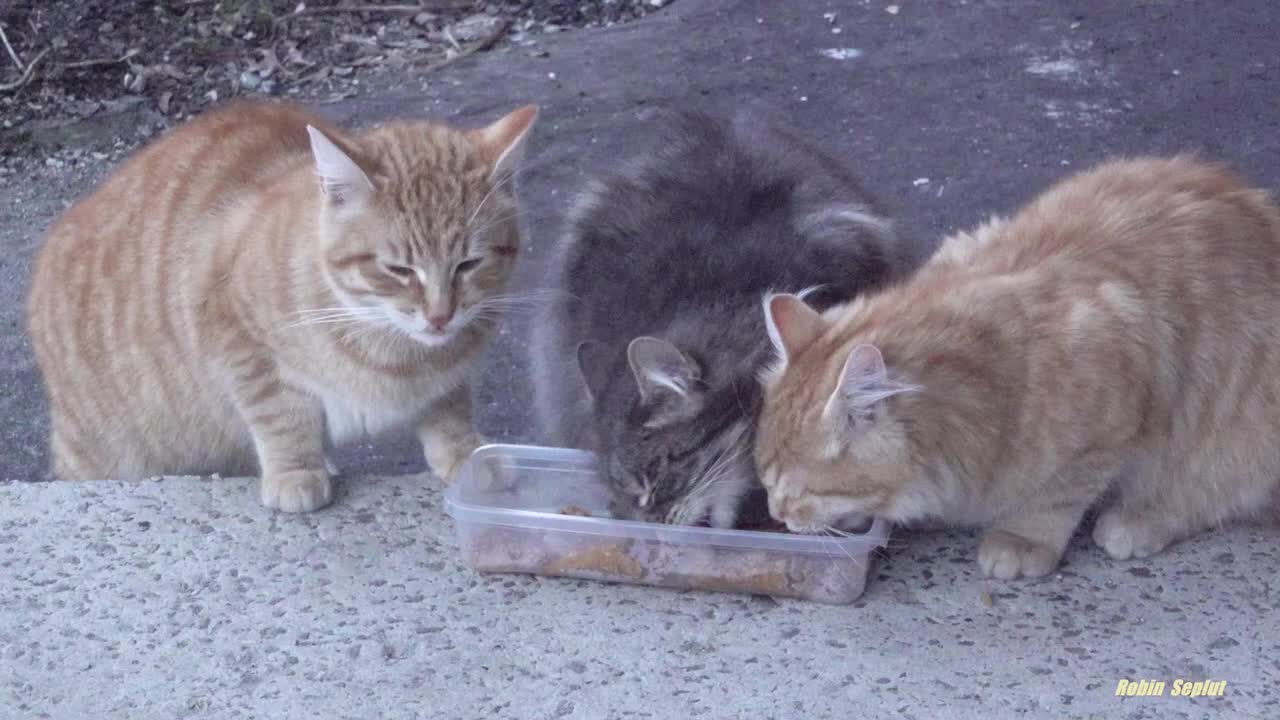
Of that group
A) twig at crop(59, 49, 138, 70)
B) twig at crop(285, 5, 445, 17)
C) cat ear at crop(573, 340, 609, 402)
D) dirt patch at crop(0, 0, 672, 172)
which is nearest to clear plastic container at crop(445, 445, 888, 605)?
cat ear at crop(573, 340, 609, 402)

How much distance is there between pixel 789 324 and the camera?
2783mm

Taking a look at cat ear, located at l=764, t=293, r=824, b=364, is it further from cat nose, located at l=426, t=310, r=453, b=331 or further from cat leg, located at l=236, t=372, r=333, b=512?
cat leg, located at l=236, t=372, r=333, b=512

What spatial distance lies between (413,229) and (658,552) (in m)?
1.00

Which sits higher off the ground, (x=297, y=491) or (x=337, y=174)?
(x=337, y=174)

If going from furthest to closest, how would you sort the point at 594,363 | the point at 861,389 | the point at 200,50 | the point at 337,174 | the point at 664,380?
the point at 200,50, the point at 337,174, the point at 594,363, the point at 664,380, the point at 861,389

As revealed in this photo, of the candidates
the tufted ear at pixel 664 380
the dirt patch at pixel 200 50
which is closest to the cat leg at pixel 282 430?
the tufted ear at pixel 664 380

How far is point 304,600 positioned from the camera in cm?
302

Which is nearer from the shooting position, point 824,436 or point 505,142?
point 824,436

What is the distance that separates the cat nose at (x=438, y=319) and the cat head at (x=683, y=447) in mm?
526

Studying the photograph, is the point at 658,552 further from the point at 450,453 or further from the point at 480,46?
the point at 480,46

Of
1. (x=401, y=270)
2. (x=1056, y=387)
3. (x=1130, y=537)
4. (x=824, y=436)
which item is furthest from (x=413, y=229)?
(x=1130, y=537)

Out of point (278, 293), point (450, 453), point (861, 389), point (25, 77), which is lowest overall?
point (25, 77)

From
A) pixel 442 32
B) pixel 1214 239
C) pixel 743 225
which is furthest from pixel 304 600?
pixel 442 32

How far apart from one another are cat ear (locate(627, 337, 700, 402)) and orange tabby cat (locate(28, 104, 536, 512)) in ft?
2.14
